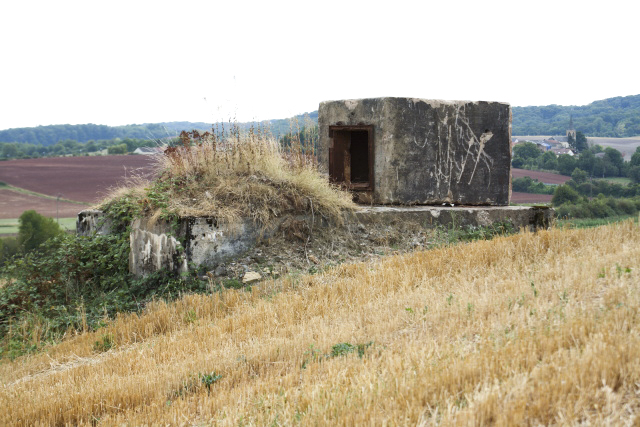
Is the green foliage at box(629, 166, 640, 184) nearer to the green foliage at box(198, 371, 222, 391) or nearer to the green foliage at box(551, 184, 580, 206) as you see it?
the green foliage at box(551, 184, 580, 206)

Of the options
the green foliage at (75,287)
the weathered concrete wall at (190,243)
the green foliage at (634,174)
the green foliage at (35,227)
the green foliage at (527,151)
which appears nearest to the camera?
the green foliage at (75,287)

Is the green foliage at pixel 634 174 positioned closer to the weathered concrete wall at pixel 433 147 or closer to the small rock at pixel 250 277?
the weathered concrete wall at pixel 433 147

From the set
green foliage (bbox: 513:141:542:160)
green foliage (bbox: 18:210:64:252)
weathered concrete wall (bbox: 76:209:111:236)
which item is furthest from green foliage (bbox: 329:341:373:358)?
green foliage (bbox: 18:210:64:252)

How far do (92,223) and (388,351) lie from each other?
698 cm

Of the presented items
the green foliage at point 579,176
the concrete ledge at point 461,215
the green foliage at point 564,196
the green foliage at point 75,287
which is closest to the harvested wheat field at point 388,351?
the green foliage at point 75,287

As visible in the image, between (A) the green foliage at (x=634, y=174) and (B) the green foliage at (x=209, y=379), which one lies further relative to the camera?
(A) the green foliage at (x=634, y=174)

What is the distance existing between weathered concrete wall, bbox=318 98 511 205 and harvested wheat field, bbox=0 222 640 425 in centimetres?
259

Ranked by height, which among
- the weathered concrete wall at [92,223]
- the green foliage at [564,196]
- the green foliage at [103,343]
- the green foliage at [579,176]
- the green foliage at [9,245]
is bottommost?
the green foliage at [9,245]

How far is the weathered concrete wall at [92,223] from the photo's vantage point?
901 centimetres

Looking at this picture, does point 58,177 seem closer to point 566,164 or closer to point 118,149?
point 118,149

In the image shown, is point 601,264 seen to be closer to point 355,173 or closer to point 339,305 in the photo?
point 339,305

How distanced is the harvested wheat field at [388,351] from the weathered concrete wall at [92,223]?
116 inches

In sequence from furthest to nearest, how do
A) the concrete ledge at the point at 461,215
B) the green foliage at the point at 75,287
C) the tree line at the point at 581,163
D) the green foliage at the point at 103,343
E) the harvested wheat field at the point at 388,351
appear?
the tree line at the point at 581,163
the concrete ledge at the point at 461,215
the green foliage at the point at 75,287
the green foliage at the point at 103,343
the harvested wheat field at the point at 388,351

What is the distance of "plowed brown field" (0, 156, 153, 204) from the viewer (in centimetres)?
3137
